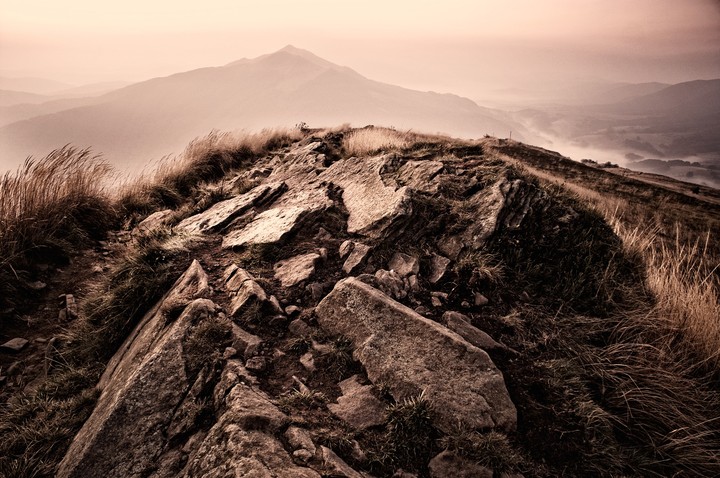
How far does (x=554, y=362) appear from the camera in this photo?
3281 millimetres

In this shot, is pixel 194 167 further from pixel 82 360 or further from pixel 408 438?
pixel 408 438

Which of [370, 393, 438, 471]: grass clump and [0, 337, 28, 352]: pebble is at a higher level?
[0, 337, 28, 352]: pebble

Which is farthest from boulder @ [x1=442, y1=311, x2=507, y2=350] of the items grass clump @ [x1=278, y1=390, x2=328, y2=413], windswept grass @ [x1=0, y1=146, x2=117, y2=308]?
windswept grass @ [x1=0, y1=146, x2=117, y2=308]

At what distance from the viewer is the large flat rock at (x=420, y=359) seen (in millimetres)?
2727

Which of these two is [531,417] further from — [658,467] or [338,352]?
[338,352]

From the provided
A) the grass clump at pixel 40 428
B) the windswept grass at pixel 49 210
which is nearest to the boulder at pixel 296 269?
the grass clump at pixel 40 428

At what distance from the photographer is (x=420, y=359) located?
3012 millimetres

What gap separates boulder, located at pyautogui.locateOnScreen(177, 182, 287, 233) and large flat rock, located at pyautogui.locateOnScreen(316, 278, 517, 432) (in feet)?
9.75

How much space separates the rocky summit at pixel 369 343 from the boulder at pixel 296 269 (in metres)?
0.02

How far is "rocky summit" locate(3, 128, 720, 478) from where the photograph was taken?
2.44m

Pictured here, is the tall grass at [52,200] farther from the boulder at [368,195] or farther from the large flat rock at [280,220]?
the boulder at [368,195]

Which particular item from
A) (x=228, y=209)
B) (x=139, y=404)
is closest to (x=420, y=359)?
(x=139, y=404)

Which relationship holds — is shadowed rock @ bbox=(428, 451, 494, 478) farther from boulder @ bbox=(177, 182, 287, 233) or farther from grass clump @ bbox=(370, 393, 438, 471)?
boulder @ bbox=(177, 182, 287, 233)

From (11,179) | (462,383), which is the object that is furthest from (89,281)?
(462,383)
